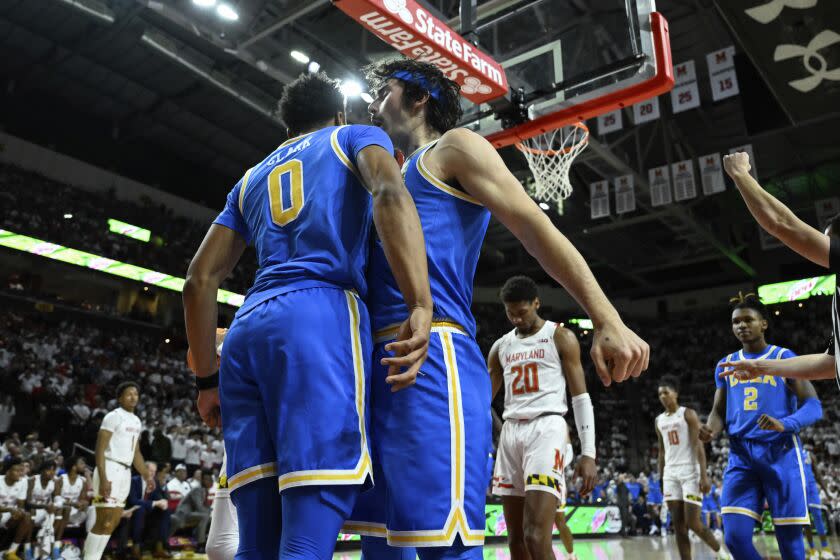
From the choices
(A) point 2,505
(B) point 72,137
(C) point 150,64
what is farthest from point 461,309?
(B) point 72,137

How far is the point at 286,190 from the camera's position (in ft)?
7.25

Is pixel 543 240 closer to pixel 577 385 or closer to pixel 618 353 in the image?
pixel 618 353

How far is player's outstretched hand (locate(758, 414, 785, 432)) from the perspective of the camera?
14.9 ft

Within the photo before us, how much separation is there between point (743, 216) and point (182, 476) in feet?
63.4

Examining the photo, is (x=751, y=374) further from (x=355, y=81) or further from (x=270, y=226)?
(x=355, y=81)

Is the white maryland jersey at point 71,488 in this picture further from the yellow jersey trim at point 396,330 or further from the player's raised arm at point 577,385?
the yellow jersey trim at point 396,330

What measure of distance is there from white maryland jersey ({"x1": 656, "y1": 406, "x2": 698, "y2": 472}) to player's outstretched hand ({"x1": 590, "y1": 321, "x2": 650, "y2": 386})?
703 centimetres

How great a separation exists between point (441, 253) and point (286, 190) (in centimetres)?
53

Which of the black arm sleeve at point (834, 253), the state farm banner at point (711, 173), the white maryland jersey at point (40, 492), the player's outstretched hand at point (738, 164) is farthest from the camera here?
the state farm banner at point (711, 173)

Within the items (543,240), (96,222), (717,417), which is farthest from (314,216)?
(96,222)

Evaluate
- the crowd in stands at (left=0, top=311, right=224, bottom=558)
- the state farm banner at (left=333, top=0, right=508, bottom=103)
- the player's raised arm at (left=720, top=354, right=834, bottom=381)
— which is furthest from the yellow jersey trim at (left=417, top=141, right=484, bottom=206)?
the crowd in stands at (left=0, top=311, right=224, bottom=558)

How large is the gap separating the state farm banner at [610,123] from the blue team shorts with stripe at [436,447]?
1255 cm

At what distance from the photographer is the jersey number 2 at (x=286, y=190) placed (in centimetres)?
217

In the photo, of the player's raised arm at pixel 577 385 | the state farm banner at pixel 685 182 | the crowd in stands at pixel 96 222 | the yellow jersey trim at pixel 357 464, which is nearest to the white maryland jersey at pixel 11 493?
the player's raised arm at pixel 577 385
